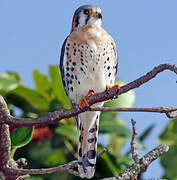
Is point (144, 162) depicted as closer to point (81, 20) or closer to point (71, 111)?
point (71, 111)

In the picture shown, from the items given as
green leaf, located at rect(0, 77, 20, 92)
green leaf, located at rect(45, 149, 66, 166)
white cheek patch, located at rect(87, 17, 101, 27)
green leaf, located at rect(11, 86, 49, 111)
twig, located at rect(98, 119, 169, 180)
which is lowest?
twig, located at rect(98, 119, 169, 180)

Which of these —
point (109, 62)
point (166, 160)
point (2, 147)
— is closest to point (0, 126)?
point (2, 147)

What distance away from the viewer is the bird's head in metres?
3.21

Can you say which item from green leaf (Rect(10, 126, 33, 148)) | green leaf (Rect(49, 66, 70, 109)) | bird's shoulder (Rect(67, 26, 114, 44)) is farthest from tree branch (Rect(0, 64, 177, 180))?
green leaf (Rect(49, 66, 70, 109))

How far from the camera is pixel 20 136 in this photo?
233cm

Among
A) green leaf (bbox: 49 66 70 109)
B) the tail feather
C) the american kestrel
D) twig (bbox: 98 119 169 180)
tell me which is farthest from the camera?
green leaf (bbox: 49 66 70 109)

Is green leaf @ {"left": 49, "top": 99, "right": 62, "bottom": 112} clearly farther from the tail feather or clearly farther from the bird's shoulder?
the bird's shoulder

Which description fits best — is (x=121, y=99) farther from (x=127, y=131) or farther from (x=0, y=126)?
(x=0, y=126)

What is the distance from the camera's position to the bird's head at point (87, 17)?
321 centimetres

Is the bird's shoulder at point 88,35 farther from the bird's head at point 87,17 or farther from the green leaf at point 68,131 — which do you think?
the green leaf at point 68,131

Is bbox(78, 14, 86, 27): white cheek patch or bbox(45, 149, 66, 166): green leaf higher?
bbox(78, 14, 86, 27): white cheek patch

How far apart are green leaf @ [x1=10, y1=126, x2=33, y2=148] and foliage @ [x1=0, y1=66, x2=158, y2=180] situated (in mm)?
1452

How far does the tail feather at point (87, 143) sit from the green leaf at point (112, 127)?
0.65m

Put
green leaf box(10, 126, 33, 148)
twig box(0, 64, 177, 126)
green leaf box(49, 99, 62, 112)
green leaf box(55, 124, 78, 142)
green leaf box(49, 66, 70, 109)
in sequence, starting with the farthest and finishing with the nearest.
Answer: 1. green leaf box(49, 66, 70, 109)
2. green leaf box(49, 99, 62, 112)
3. green leaf box(55, 124, 78, 142)
4. green leaf box(10, 126, 33, 148)
5. twig box(0, 64, 177, 126)
